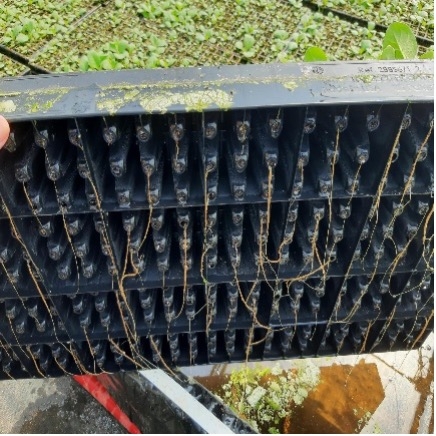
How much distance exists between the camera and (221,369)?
251cm

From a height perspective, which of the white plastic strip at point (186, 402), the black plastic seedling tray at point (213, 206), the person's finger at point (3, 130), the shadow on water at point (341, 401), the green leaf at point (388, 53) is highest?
the person's finger at point (3, 130)

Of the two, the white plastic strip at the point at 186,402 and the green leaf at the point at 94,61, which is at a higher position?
the green leaf at the point at 94,61

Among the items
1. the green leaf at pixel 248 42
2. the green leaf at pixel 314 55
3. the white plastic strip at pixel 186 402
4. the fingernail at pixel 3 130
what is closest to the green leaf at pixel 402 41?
the green leaf at pixel 314 55

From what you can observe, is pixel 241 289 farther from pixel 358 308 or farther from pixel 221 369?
pixel 221 369

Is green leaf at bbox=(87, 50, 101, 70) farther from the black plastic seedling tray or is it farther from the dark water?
the dark water

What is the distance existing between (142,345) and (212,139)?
102 cm

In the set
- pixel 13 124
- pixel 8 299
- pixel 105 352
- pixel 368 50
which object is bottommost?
pixel 105 352

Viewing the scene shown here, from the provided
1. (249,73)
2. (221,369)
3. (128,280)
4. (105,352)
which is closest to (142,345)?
(105,352)

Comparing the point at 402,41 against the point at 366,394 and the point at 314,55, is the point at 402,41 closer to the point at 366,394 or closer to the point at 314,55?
the point at 314,55

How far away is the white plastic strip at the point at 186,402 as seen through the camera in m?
1.97

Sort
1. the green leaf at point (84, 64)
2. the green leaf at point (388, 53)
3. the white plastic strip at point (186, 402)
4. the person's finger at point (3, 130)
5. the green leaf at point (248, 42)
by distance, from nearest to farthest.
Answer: the person's finger at point (3, 130)
the green leaf at point (388, 53)
the green leaf at point (84, 64)
the green leaf at point (248, 42)
the white plastic strip at point (186, 402)

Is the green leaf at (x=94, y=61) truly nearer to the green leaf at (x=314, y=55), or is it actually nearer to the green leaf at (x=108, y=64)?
the green leaf at (x=108, y=64)

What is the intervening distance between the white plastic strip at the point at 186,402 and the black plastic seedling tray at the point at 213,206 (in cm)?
19

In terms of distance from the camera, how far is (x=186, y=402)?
2055mm
